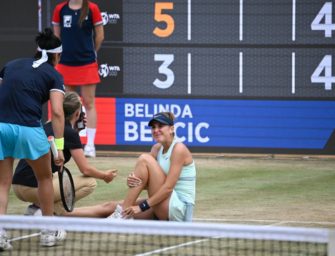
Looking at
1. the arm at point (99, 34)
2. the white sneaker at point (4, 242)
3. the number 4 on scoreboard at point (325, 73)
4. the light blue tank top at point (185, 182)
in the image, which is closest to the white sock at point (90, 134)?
the arm at point (99, 34)

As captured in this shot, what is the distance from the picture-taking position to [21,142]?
8.81 metres

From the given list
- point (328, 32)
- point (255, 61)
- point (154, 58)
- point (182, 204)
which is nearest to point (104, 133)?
point (154, 58)

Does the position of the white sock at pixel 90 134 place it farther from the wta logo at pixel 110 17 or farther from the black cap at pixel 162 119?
the black cap at pixel 162 119

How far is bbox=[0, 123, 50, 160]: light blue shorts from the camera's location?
8797 millimetres

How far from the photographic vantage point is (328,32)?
15.1m

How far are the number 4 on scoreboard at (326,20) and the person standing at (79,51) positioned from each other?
3.09m

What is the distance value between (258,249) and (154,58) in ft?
23.7

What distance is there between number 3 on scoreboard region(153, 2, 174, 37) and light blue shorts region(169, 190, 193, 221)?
6.27 m

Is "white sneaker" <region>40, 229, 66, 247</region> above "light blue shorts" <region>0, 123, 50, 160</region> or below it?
below

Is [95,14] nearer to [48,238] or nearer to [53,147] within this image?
[53,147]

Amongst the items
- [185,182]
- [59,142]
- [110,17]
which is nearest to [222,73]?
[110,17]

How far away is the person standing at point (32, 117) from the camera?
29.0 feet

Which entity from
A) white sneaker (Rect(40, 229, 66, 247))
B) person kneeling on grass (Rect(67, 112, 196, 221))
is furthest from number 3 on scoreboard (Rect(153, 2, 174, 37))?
white sneaker (Rect(40, 229, 66, 247))

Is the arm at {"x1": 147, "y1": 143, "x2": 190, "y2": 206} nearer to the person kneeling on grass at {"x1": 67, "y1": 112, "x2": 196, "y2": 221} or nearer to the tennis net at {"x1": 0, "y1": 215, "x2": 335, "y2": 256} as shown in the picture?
the person kneeling on grass at {"x1": 67, "y1": 112, "x2": 196, "y2": 221}
